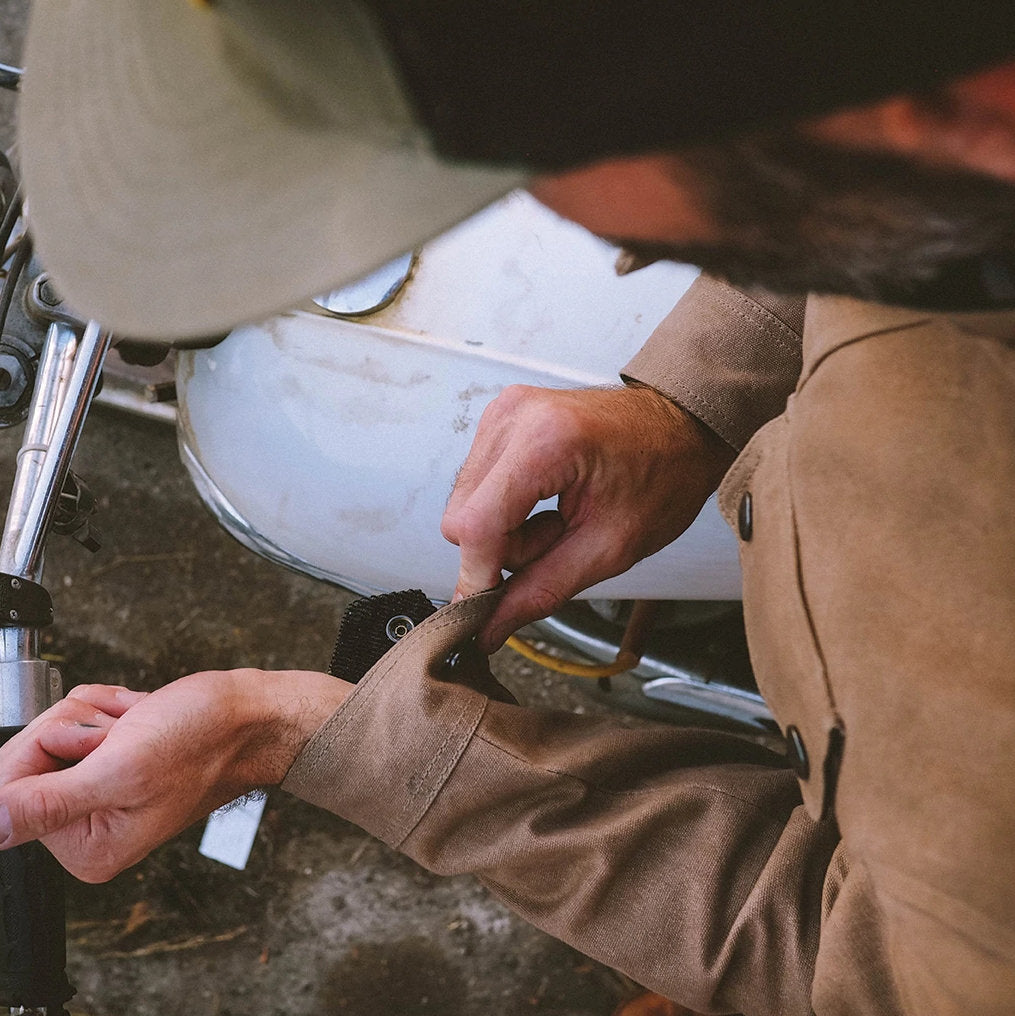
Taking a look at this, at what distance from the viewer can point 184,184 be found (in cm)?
59

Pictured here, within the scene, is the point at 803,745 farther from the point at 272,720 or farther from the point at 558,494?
the point at 272,720

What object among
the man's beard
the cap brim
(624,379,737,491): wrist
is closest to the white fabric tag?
(624,379,737,491): wrist

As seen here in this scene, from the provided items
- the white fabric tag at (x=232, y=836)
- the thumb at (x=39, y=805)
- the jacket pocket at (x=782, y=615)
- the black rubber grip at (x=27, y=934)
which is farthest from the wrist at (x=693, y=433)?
Result: the white fabric tag at (x=232, y=836)

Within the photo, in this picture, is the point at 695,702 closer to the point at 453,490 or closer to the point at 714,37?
the point at 453,490

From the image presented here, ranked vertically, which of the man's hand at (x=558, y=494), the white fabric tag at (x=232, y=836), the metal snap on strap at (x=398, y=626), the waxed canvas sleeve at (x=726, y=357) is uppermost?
the waxed canvas sleeve at (x=726, y=357)

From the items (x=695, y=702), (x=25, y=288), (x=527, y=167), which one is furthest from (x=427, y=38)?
(x=695, y=702)

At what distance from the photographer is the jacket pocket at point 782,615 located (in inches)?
30.5

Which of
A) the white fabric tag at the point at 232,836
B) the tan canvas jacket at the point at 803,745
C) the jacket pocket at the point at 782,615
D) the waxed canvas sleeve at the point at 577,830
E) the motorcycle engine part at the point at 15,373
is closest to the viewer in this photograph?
the tan canvas jacket at the point at 803,745

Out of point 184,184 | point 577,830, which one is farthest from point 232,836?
point 184,184

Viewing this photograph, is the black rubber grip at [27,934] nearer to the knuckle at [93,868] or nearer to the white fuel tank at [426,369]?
the knuckle at [93,868]

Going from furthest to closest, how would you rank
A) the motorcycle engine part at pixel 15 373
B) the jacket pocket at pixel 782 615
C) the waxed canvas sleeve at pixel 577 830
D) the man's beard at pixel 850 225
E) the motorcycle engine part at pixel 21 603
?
the motorcycle engine part at pixel 15 373, the motorcycle engine part at pixel 21 603, the waxed canvas sleeve at pixel 577 830, the jacket pocket at pixel 782 615, the man's beard at pixel 850 225

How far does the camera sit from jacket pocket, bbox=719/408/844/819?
774mm

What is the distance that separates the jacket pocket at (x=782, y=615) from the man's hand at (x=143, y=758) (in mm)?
458

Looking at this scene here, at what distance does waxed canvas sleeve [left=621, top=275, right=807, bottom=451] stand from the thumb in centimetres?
74
